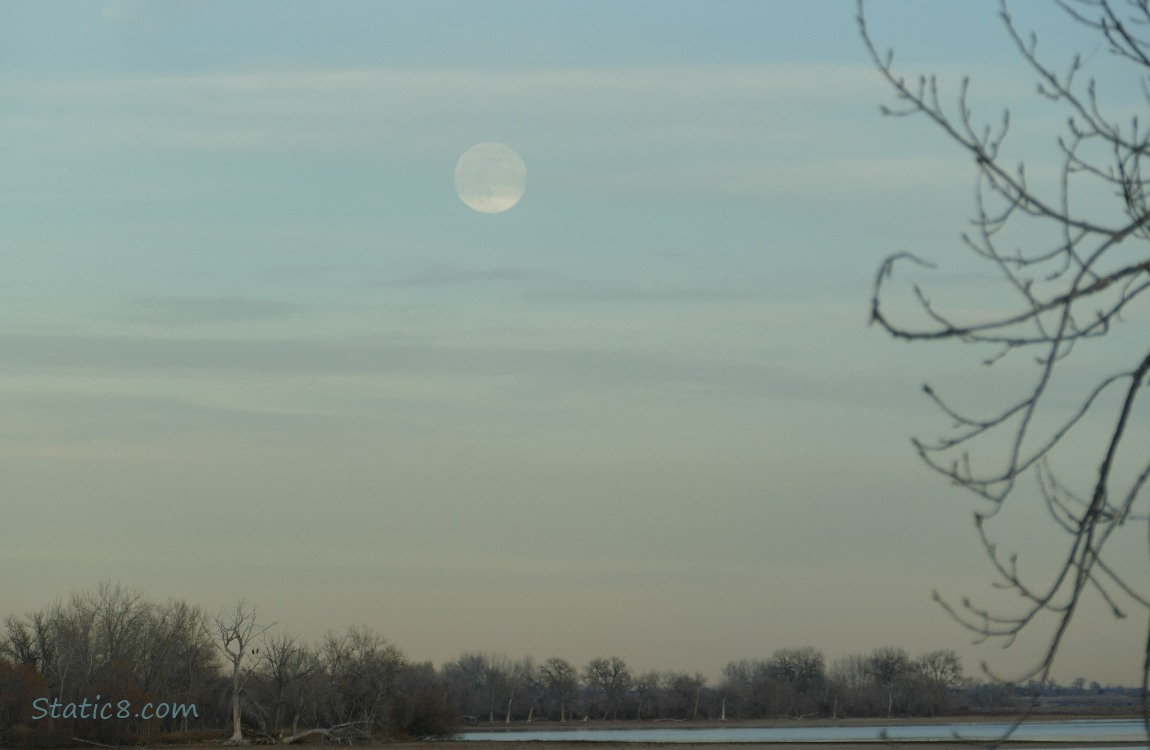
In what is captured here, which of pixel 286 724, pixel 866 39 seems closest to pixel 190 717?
pixel 286 724

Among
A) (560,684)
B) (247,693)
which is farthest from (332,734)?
(560,684)

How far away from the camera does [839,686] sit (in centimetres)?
16725

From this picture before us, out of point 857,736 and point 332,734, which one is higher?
point 332,734

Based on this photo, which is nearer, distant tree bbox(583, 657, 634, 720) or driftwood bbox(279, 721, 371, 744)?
driftwood bbox(279, 721, 371, 744)

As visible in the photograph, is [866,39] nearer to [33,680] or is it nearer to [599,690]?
[33,680]

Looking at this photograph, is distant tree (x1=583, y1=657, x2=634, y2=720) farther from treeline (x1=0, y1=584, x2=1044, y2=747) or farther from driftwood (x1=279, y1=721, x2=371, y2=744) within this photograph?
driftwood (x1=279, y1=721, x2=371, y2=744)

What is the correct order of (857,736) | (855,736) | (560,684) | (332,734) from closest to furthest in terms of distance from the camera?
(332,734)
(855,736)
(857,736)
(560,684)

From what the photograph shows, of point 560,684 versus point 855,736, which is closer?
point 855,736

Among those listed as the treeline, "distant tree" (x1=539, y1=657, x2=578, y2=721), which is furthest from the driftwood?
"distant tree" (x1=539, y1=657, x2=578, y2=721)

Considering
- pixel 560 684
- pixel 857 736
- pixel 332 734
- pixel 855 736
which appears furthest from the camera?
pixel 560 684

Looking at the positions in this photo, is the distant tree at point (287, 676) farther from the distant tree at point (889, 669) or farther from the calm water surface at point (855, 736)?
the distant tree at point (889, 669)

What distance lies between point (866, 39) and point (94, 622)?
333 feet

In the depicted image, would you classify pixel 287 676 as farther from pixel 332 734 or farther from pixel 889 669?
pixel 889 669

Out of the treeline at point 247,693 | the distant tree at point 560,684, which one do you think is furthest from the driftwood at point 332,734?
the distant tree at point 560,684
